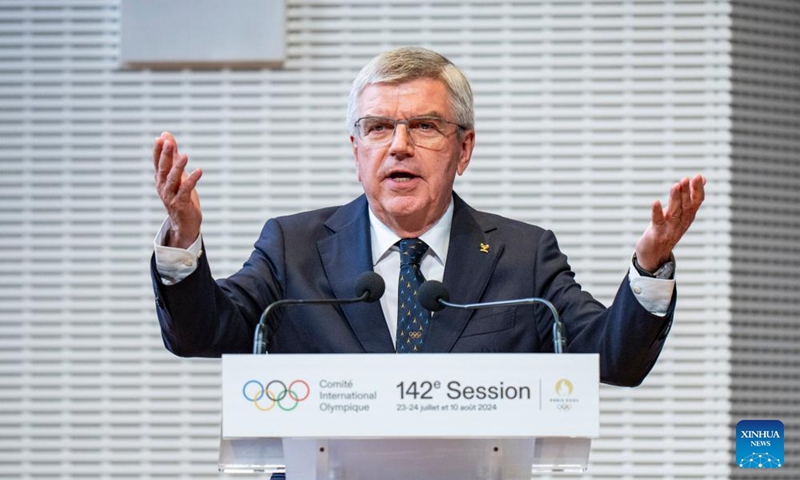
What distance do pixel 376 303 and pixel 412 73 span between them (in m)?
0.70

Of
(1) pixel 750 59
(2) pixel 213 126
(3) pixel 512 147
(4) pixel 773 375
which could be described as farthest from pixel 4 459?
(1) pixel 750 59

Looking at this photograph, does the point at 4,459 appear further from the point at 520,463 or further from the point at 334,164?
the point at 520,463

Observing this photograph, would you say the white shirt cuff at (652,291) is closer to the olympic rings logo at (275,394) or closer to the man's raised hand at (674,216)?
the man's raised hand at (674,216)

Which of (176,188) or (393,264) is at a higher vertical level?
(176,188)

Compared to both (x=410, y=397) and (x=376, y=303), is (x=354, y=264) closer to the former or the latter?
(x=376, y=303)

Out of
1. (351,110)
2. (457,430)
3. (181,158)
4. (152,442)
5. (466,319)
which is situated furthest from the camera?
(152,442)

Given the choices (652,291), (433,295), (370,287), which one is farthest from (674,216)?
(370,287)

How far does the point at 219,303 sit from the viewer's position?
306 cm

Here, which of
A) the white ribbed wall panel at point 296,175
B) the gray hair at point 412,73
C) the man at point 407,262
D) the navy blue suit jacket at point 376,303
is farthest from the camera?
the white ribbed wall panel at point 296,175

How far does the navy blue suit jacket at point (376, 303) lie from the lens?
2959mm

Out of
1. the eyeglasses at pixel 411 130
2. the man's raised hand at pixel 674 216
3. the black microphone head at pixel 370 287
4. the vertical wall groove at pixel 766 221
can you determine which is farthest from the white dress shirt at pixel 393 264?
the vertical wall groove at pixel 766 221

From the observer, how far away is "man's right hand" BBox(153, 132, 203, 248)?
2566 millimetres

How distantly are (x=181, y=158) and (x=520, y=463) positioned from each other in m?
1.01

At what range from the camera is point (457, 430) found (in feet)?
7.39
